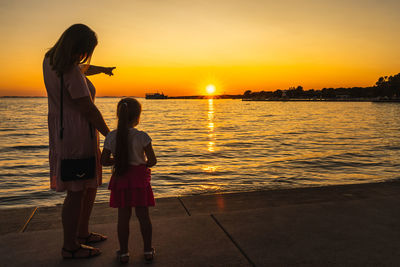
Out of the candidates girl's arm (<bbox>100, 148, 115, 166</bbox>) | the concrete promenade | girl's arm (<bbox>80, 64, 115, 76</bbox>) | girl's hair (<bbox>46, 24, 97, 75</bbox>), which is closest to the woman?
girl's hair (<bbox>46, 24, 97, 75</bbox>)

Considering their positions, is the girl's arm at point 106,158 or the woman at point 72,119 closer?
the woman at point 72,119

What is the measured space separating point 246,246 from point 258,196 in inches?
67.3

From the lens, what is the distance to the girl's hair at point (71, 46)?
2.46m

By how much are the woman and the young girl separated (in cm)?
20

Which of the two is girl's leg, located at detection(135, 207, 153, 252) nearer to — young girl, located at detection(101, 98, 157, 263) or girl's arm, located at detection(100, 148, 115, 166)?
young girl, located at detection(101, 98, 157, 263)

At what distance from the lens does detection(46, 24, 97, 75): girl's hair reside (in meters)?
2.46

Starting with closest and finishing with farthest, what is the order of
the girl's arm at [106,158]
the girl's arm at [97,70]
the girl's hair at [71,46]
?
1. the girl's hair at [71,46]
2. the girl's arm at [106,158]
3. the girl's arm at [97,70]

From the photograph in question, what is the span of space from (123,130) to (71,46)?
0.74 meters

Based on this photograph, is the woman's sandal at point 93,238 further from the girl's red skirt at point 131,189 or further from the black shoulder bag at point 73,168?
the black shoulder bag at point 73,168

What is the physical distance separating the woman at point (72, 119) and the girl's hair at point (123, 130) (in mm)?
224

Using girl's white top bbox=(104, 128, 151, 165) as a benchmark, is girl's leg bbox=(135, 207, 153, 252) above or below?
below

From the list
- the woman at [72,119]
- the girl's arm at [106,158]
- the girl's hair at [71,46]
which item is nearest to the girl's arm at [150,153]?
the girl's arm at [106,158]

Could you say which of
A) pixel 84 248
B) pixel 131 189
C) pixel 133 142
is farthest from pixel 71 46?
pixel 84 248

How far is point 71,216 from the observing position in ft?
8.71
